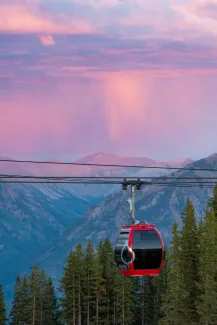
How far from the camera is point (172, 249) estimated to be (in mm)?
126375

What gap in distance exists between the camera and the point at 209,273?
11775 centimetres

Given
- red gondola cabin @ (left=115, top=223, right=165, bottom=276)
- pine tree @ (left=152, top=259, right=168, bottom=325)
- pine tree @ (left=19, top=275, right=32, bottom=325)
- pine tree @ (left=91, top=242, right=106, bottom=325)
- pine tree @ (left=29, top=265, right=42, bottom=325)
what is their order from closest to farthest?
red gondola cabin @ (left=115, top=223, right=165, bottom=276) < pine tree @ (left=91, top=242, right=106, bottom=325) < pine tree @ (left=152, top=259, right=168, bottom=325) < pine tree @ (left=29, top=265, right=42, bottom=325) < pine tree @ (left=19, top=275, right=32, bottom=325)

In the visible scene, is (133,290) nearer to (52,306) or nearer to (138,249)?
(52,306)

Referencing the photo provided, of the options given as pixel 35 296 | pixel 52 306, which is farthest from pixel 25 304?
pixel 52 306

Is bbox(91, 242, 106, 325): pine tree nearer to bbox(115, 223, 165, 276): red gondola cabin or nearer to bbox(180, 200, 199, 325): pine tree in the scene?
bbox(180, 200, 199, 325): pine tree

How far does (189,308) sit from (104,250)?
85.7 ft

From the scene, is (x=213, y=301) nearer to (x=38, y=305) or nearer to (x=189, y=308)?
(x=189, y=308)

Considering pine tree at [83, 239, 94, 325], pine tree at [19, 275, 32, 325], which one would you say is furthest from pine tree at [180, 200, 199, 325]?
pine tree at [19, 275, 32, 325]

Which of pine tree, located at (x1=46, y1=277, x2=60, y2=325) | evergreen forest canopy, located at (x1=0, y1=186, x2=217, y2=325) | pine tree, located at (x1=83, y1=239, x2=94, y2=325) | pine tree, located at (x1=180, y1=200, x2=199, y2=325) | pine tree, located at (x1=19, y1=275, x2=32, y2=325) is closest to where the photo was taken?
evergreen forest canopy, located at (x1=0, y1=186, x2=217, y2=325)

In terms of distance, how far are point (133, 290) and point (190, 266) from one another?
30323mm

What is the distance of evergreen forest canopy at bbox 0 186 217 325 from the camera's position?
391 feet

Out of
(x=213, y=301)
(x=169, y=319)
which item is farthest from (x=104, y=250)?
(x=213, y=301)

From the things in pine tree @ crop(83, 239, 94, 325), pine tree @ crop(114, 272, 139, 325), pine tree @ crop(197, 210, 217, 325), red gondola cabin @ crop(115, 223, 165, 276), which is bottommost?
red gondola cabin @ crop(115, 223, 165, 276)

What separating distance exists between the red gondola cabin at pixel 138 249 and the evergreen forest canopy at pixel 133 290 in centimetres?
6233
